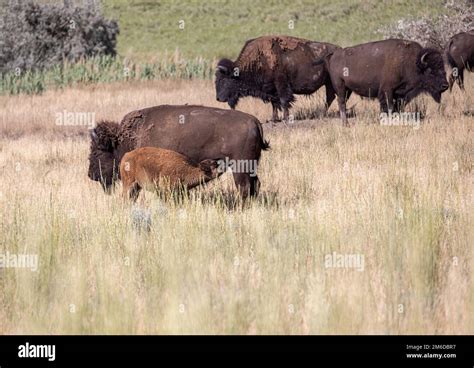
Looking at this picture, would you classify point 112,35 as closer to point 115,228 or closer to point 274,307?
point 115,228

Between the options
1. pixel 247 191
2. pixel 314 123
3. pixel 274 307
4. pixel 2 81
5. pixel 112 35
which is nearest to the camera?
pixel 274 307

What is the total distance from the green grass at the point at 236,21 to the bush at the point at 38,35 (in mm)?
7054


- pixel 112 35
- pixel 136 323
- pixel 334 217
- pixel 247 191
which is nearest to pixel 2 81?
pixel 112 35

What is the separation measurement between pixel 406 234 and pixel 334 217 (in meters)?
1.12

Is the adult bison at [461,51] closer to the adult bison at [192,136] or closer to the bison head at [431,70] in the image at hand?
the bison head at [431,70]

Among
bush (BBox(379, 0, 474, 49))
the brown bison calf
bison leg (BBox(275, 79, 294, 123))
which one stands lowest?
the brown bison calf

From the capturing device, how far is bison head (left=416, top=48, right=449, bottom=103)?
626 inches

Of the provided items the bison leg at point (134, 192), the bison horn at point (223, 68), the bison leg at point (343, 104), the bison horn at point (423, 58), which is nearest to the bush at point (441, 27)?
the bison leg at point (343, 104)

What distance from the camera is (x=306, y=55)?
18.3m

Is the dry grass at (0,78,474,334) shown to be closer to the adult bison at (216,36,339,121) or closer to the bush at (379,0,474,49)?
the adult bison at (216,36,339,121)

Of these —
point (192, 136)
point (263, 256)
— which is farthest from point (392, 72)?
point (263, 256)

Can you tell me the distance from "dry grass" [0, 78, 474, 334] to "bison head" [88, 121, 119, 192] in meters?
0.26

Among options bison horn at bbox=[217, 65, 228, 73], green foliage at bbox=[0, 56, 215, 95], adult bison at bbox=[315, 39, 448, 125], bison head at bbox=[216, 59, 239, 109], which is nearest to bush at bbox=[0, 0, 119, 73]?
green foliage at bbox=[0, 56, 215, 95]

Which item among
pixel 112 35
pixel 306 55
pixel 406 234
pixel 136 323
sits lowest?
pixel 136 323
